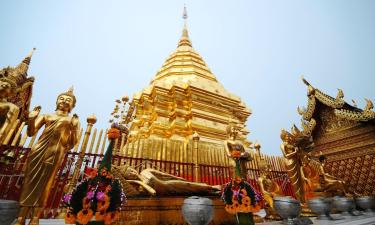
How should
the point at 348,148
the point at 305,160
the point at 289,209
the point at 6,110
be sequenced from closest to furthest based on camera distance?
the point at 6,110, the point at 289,209, the point at 305,160, the point at 348,148

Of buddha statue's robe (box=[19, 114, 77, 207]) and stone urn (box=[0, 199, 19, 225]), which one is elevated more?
buddha statue's robe (box=[19, 114, 77, 207])

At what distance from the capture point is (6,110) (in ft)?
9.75

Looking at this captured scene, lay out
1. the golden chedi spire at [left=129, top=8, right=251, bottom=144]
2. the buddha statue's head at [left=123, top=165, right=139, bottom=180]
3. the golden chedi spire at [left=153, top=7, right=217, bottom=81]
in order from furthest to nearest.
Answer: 1. the golden chedi spire at [left=153, top=7, right=217, bottom=81]
2. the golden chedi spire at [left=129, top=8, right=251, bottom=144]
3. the buddha statue's head at [left=123, top=165, right=139, bottom=180]

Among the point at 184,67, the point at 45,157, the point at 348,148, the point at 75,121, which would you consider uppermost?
the point at 184,67

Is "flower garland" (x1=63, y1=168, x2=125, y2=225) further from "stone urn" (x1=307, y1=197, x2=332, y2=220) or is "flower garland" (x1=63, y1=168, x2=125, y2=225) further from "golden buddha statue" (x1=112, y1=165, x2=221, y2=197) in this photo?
"stone urn" (x1=307, y1=197, x2=332, y2=220)

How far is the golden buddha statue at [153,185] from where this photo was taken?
3225mm

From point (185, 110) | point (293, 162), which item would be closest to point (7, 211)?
point (293, 162)

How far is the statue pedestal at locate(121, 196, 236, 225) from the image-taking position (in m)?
3.00

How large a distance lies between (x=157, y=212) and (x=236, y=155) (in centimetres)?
152

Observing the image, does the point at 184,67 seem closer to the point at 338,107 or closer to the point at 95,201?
the point at 338,107

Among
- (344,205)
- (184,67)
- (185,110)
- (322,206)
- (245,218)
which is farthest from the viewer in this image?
(184,67)

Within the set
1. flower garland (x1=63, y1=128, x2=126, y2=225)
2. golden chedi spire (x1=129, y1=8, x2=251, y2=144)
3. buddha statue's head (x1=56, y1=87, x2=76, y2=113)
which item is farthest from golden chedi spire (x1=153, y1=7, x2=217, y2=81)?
flower garland (x1=63, y1=128, x2=126, y2=225)

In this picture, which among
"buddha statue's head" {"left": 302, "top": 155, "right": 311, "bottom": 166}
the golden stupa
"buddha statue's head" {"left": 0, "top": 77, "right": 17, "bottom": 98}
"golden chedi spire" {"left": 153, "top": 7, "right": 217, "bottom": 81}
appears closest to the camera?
"buddha statue's head" {"left": 0, "top": 77, "right": 17, "bottom": 98}

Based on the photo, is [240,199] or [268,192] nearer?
[240,199]
